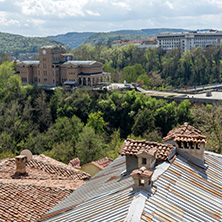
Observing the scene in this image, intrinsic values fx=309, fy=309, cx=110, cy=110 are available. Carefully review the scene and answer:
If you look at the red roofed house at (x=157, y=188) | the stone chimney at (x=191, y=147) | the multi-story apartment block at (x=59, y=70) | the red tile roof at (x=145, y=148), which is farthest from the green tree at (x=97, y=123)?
the red tile roof at (x=145, y=148)

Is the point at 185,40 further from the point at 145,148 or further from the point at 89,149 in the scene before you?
the point at 145,148

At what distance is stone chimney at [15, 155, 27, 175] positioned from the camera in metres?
16.1

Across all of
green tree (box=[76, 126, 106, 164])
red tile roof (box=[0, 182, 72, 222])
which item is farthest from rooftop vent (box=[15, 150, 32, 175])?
green tree (box=[76, 126, 106, 164])

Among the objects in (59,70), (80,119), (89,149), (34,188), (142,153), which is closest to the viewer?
(142,153)

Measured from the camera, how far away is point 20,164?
16.2 metres

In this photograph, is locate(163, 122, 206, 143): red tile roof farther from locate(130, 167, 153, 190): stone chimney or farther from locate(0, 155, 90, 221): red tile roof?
locate(0, 155, 90, 221): red tile roof

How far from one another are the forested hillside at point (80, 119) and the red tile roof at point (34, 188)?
62.3ft

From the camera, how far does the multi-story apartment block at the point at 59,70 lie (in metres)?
68.4

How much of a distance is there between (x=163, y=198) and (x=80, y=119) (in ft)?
157

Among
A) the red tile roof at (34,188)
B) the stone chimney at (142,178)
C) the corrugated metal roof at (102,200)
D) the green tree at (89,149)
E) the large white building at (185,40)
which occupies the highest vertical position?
the large white building at (185,40)

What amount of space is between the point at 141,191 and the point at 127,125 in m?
47.2

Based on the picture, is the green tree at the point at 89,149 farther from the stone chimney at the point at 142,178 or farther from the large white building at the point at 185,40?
the large white building at the point at 185,40

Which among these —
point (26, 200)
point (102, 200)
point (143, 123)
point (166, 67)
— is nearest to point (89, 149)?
point (143, 123)

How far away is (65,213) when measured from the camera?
392 inches
